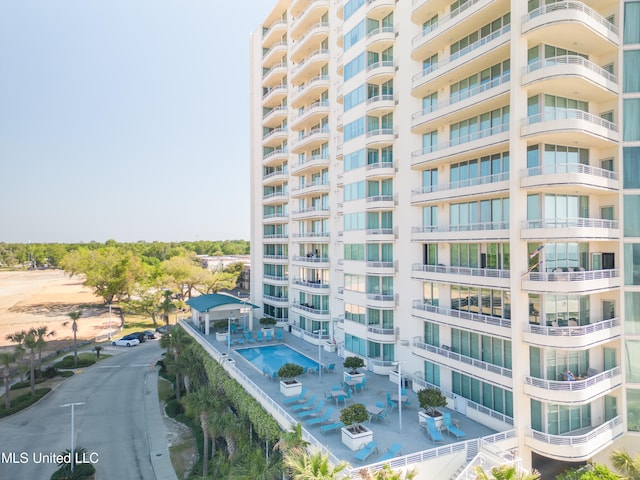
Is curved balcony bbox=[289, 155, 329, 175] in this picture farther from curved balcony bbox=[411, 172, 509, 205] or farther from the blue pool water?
the blue pool water

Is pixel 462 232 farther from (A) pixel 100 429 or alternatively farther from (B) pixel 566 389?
(A) pixel 100 429

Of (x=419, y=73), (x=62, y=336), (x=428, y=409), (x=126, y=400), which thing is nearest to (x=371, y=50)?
(x=419, y=73)

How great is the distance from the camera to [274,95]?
54.6 m

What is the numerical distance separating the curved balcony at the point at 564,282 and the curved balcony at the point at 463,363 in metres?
5.21

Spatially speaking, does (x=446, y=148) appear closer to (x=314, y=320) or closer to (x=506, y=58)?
(x=506, y=58)

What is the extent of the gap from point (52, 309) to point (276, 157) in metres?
69.8

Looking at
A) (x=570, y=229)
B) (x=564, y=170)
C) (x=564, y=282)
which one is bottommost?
(x=564, y=282)

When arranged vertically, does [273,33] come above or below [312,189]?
above

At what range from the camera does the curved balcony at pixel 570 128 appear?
22.6 metres

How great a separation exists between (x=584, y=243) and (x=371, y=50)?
22.5 metres

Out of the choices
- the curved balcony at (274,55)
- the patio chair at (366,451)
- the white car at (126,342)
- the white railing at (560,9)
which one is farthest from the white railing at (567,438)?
the white car at (126,342)

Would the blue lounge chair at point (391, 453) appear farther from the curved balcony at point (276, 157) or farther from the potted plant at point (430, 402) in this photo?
the curved balcony at point (276, 157)

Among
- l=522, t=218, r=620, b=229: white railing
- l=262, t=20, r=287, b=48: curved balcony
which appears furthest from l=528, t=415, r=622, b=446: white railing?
l=262, t=20, r=287, b=48: curved balcony

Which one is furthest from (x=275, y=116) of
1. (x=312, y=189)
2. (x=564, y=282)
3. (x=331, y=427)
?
(x=564, y=282)
